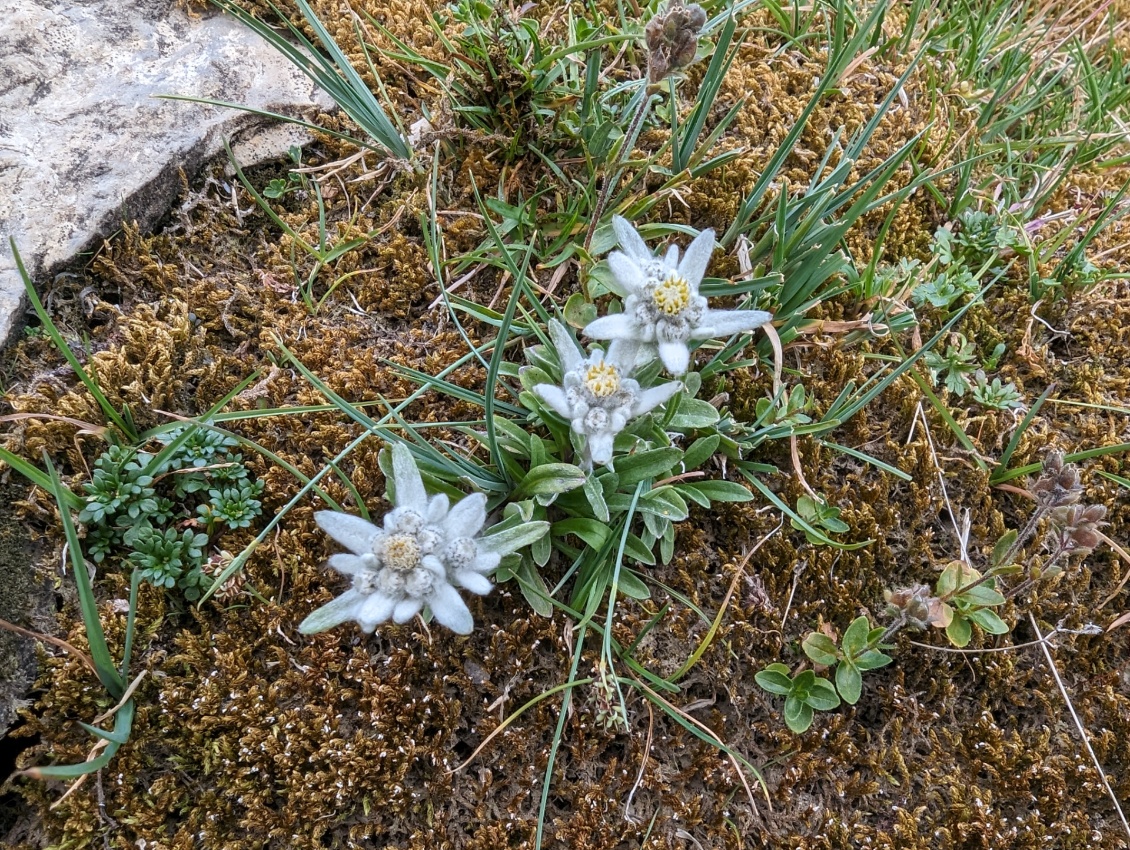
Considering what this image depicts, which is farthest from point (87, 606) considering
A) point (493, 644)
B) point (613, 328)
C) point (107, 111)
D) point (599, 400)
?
point (107, 111)

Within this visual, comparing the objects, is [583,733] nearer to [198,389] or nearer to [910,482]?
[910,482]

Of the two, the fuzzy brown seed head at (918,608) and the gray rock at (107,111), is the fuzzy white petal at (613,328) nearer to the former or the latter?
the fuzzy brown seed head at (918,608)

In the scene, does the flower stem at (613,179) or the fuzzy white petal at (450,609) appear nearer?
the fuzzy white petal at (450,609)

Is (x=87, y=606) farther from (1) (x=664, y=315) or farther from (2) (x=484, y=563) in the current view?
(1) (x=664, y=315)

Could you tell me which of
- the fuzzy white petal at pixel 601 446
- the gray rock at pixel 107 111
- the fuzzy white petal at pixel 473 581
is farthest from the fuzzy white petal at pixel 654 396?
the gray rock at pixel 107 111

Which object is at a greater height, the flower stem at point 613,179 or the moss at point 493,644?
the flower stem at point 613,179

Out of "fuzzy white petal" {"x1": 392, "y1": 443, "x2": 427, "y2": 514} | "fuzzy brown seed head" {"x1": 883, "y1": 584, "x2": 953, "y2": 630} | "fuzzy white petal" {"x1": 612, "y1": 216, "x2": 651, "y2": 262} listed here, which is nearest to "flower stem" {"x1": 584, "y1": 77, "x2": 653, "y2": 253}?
"fuzzy white petal" {"x1": 612, "y1": 216, "x2": 651, "y2": 262}
